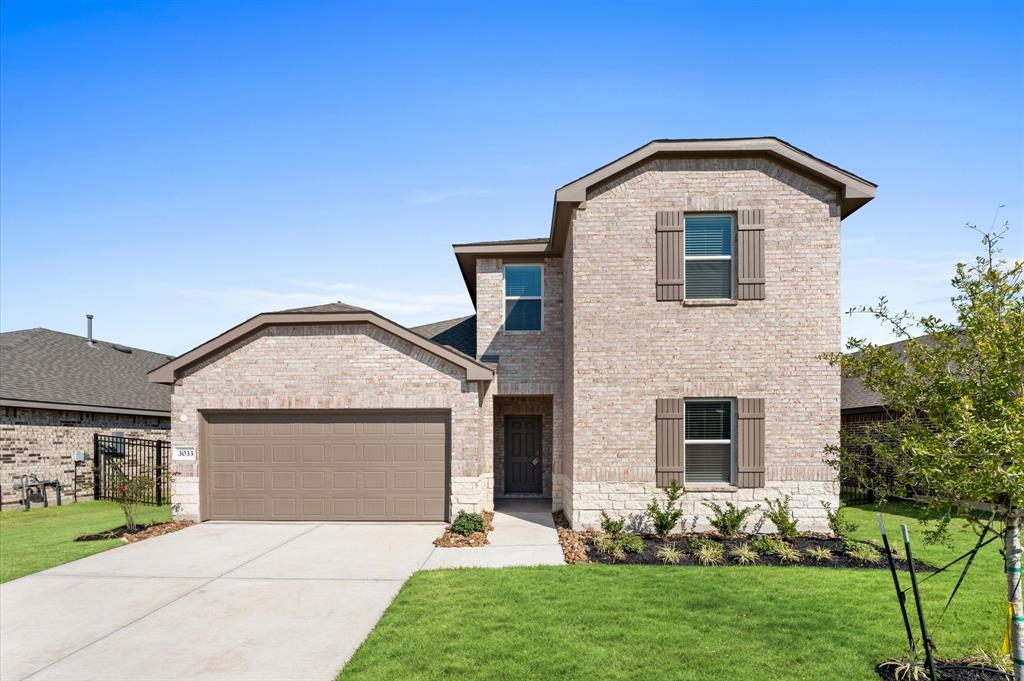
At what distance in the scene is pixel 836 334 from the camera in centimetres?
1175

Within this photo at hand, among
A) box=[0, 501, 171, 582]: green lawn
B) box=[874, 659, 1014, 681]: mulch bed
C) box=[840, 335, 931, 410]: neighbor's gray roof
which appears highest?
box=[840, 335, 931, 410]: neighbor's gray roof

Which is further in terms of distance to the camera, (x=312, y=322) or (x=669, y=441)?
(x=312, y=322)

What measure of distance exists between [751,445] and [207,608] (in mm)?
9251

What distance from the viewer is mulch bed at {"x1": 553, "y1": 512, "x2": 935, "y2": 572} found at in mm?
9477

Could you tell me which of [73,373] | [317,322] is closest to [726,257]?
[317,322]

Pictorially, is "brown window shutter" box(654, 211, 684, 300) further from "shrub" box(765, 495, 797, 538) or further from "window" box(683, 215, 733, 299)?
"shrub" box(765, 495, 797, 538)

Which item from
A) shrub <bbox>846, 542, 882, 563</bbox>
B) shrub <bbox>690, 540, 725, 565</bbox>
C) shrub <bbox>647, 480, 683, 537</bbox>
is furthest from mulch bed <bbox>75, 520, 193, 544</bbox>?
shrub <bbox>846, 542, 882, 563</bbox>

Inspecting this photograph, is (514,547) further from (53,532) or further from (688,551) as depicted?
(53,532)

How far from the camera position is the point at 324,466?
13.3 m

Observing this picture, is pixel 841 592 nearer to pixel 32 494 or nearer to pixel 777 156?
pixel 777 156

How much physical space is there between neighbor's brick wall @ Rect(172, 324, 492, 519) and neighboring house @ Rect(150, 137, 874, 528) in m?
0.03

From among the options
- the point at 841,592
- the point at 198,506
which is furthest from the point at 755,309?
the point at 198,506

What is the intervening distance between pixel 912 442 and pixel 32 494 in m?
20.5

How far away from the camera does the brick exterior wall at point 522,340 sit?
1491 cm
